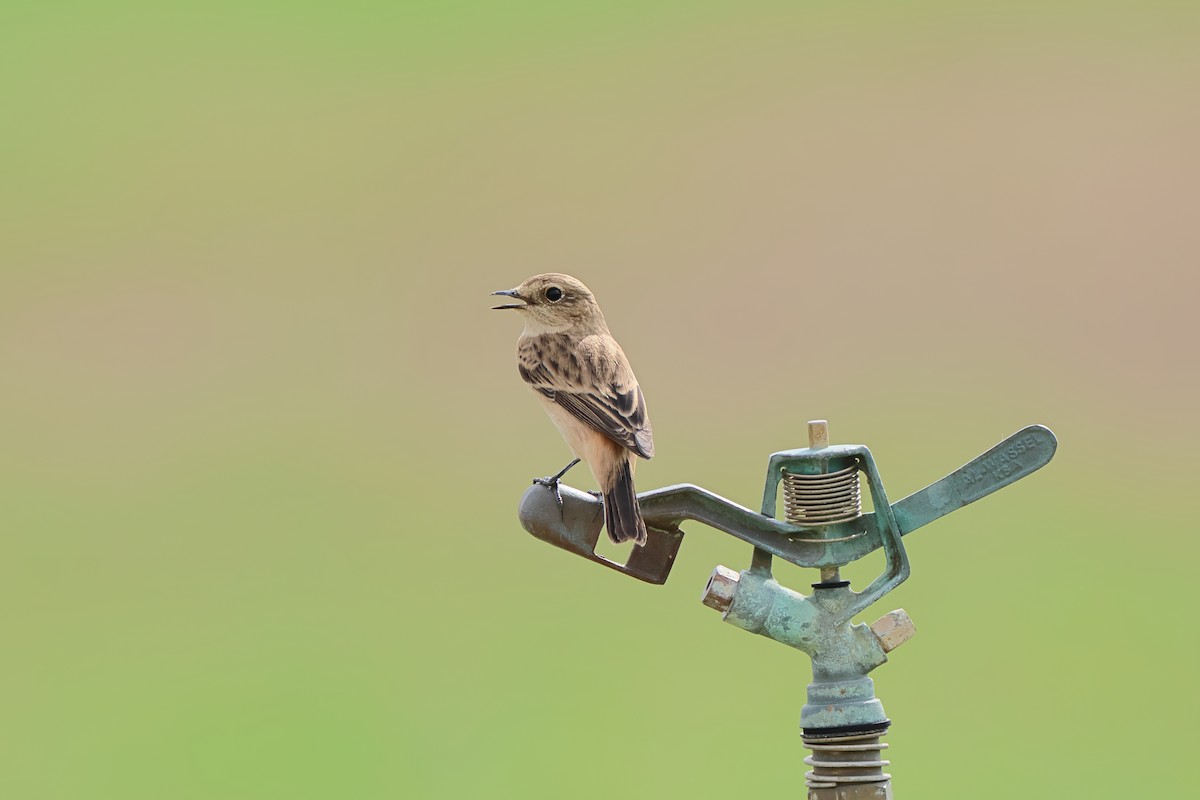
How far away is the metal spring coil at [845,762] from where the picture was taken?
2.97m

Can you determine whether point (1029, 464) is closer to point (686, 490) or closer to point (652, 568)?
point (686, 490)

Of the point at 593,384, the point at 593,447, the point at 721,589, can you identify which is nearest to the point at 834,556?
the point at 721,589

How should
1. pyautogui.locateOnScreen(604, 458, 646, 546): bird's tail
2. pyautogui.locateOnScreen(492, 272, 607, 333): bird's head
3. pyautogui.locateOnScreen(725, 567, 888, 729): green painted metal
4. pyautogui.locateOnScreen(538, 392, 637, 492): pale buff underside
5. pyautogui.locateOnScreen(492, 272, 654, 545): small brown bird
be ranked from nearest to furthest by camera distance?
pyautogui.locateOnScreen(725, 567, 888, 729): green painted metal < pyautogui.locateOnScreen(604, 458, 646, 546): bird's tail < pyautogui.locateOnScreen(538, 392, 637, 492): pale buff underside < pyautogui.locateOnScreen(492, 272, 654, 545): small brown bird < pyautogui.locateOnScreen(492, 272, 607, 333): bird's head

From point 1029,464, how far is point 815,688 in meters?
0.67

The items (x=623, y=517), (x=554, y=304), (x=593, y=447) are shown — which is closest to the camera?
(x=623, y=517)

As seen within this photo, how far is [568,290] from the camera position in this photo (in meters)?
6.16

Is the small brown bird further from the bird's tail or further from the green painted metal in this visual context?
the green painted metal

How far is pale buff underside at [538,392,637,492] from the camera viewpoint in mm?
4982

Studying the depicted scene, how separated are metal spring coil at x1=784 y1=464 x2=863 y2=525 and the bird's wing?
6.50ft

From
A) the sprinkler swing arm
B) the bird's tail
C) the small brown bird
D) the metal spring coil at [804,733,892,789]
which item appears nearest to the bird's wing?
the small brown bird

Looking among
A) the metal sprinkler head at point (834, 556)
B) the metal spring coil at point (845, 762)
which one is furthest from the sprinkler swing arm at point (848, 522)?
the metal spring coil at point (845, 762)

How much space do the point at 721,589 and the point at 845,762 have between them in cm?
46

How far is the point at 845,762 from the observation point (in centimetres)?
298

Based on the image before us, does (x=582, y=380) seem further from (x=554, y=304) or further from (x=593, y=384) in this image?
(x=554, y=304)
